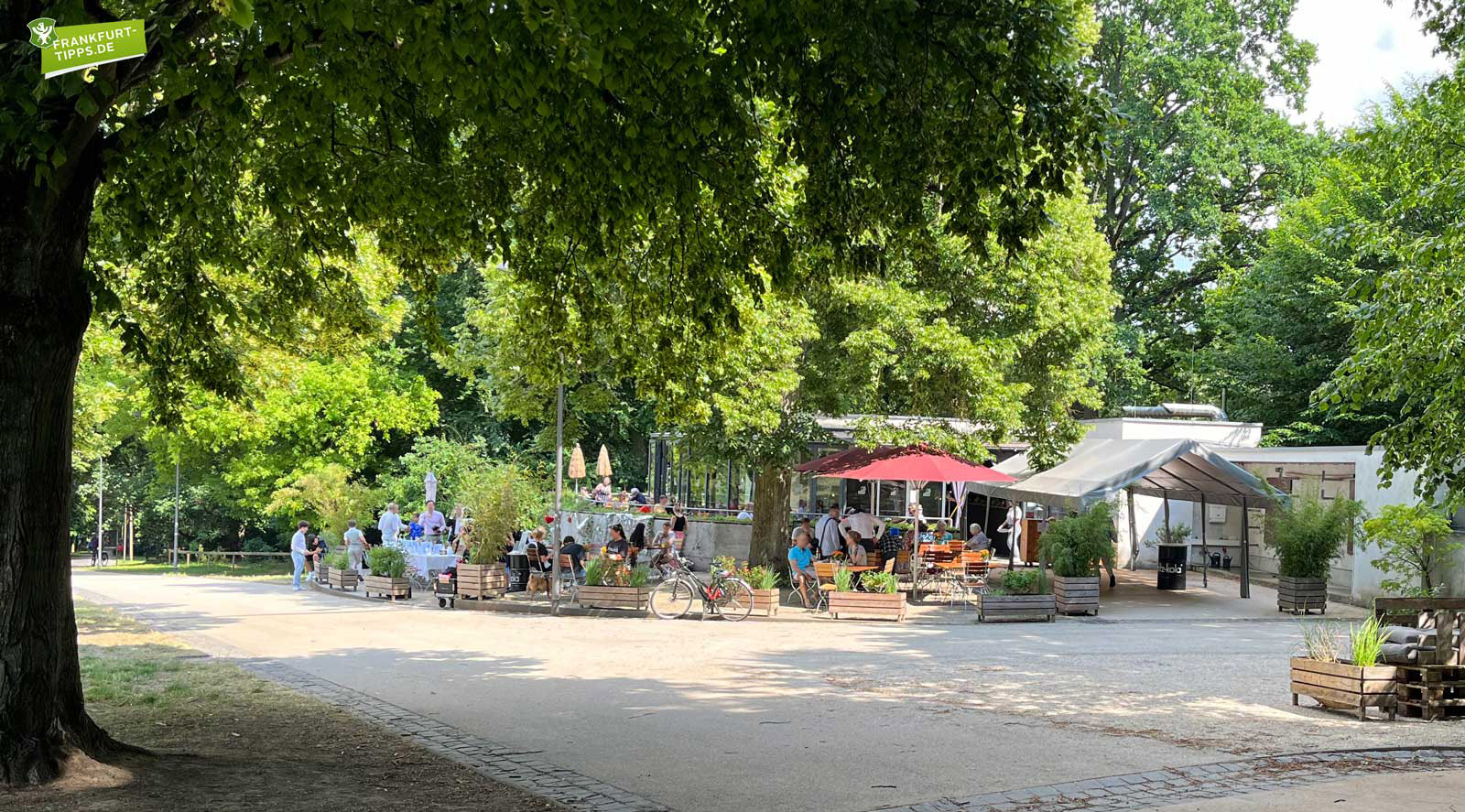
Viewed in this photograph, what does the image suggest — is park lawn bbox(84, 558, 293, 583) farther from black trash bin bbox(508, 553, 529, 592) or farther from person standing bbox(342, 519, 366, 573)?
black trash bin bbox(508, 553, 529, 592)

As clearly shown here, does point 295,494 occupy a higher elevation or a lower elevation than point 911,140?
lower

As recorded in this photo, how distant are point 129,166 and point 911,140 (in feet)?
16.4

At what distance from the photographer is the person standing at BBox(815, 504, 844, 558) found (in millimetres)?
22406

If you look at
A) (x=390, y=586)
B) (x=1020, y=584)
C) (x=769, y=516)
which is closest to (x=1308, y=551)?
(x=1020, y=584)

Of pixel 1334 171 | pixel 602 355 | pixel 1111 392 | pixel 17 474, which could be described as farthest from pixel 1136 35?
pixel 17 474

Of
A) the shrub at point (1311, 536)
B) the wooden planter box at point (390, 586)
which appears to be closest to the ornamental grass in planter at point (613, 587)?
the wooden planter box at point (390, 586)

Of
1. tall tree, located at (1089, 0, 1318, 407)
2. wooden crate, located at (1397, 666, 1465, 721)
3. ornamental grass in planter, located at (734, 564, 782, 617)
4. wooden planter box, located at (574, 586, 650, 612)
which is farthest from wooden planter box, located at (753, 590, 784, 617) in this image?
tall tree, located at (1089, 0, 1318, 407)

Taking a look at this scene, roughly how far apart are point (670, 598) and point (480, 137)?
11.4m

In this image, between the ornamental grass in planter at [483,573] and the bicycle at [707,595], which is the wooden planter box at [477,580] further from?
the bicycle at [707,595]

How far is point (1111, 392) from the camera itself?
3984 centimetres

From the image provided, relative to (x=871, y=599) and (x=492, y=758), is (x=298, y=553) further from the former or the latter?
(x=492, y=758)

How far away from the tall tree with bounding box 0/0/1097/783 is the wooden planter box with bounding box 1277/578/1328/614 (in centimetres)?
1525

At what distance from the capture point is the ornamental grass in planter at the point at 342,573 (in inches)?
982

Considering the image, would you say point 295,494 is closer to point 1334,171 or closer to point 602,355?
point 602,355
